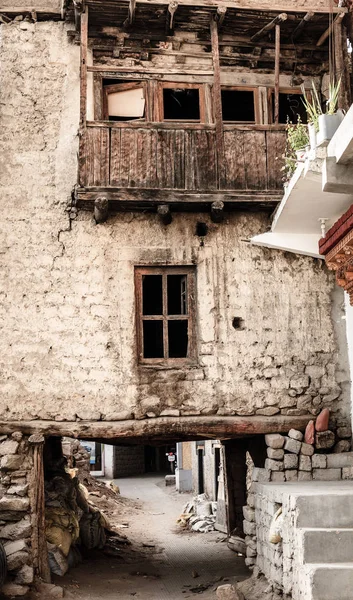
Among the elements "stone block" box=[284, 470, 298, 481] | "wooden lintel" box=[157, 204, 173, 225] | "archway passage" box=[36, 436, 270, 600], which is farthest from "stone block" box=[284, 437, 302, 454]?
"wooden lintel" box=[157, 204, 173, 225]

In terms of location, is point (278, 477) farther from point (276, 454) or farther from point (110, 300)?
point (110, 300)

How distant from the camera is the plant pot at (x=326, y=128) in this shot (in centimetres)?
807

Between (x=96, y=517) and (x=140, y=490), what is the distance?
37.6ft

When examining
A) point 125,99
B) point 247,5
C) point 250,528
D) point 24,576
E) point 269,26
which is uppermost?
point 247,5

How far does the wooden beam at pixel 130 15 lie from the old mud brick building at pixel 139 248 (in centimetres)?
5

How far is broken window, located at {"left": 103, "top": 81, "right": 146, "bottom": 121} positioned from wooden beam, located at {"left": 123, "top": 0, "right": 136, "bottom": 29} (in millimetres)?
869

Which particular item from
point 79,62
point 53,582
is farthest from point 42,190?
point 53,582

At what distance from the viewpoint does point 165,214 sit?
10336 millimetres

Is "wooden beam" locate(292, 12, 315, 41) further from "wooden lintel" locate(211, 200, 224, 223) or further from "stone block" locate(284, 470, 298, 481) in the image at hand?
"stone block" locate(284, 470, 298, 481)

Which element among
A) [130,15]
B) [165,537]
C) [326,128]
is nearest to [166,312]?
[326,128]

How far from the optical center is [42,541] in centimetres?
1016

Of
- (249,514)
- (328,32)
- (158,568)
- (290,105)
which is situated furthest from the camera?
(158,568)

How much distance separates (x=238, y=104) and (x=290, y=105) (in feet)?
3.62

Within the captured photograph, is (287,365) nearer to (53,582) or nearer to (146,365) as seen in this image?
(146,365)
